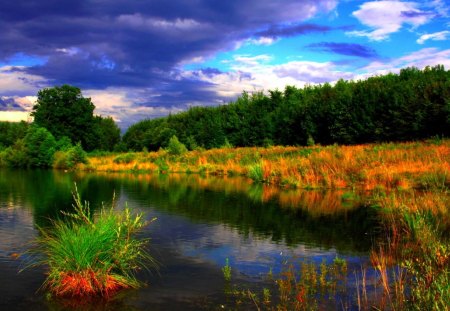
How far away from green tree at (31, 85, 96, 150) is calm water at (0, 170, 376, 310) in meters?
42.1

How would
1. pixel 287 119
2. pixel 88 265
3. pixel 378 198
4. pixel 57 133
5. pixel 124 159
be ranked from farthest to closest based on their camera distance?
pixel 57 133, pixel 287 119, pixel 124 159, pixel 378 198, pixel 88 265

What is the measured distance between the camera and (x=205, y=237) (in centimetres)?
1203

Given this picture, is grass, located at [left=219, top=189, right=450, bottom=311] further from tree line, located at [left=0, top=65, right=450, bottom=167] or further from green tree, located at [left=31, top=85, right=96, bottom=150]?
green tree, located at [left=31, top=85, right=96, bottom=150]

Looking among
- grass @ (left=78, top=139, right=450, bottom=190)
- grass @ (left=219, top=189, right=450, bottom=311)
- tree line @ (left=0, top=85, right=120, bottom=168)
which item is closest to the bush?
tree line @ (left=0, top=85, right=120, bottom=168)

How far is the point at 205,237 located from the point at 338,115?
38046 millimetres

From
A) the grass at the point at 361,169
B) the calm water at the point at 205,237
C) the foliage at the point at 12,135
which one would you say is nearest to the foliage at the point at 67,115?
the foliage at the point at 12,135

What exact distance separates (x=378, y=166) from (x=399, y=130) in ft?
68.7

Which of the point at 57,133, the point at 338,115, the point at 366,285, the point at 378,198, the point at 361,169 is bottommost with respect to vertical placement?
the point at 366,285

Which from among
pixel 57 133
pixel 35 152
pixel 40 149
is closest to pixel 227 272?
pixel 40 149

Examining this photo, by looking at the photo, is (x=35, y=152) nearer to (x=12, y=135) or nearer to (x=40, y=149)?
(x=40, y=149)

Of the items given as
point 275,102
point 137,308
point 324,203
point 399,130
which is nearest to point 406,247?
point 137,308

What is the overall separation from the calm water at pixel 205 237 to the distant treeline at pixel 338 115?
77.2 ft

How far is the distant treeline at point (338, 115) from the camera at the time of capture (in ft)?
130

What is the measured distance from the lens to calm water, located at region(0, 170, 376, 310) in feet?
24.8
